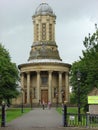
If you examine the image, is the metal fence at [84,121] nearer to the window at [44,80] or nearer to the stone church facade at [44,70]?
the stone church facade at [44,70]

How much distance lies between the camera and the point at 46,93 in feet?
382

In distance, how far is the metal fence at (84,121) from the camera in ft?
99.4

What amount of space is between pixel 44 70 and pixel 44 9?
2422 centimetres

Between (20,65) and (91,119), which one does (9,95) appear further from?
(20,65)

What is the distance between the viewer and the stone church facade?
4560 inches

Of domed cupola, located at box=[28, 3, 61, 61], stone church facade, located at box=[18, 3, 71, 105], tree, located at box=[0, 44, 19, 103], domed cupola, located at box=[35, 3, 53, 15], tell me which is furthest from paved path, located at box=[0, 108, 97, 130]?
domed cupola, located at box=[35, 3, 53, 15]

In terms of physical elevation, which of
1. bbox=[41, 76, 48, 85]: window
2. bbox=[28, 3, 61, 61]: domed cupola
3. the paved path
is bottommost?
the paved path

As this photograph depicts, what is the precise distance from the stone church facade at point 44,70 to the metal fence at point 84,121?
77725 mm

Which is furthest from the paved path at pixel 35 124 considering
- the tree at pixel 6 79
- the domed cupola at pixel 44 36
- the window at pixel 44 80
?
the domed cupola at pixel 44 36

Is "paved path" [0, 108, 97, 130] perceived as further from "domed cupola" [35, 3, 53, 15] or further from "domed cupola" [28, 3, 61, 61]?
"domed cupola" [35, 3, 53, 15]

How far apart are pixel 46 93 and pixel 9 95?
52198 mm

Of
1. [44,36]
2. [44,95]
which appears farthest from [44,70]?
[44,36]

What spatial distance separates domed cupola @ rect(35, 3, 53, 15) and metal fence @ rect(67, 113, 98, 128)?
99.3 meters

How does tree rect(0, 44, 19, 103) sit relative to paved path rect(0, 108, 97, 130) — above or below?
above
